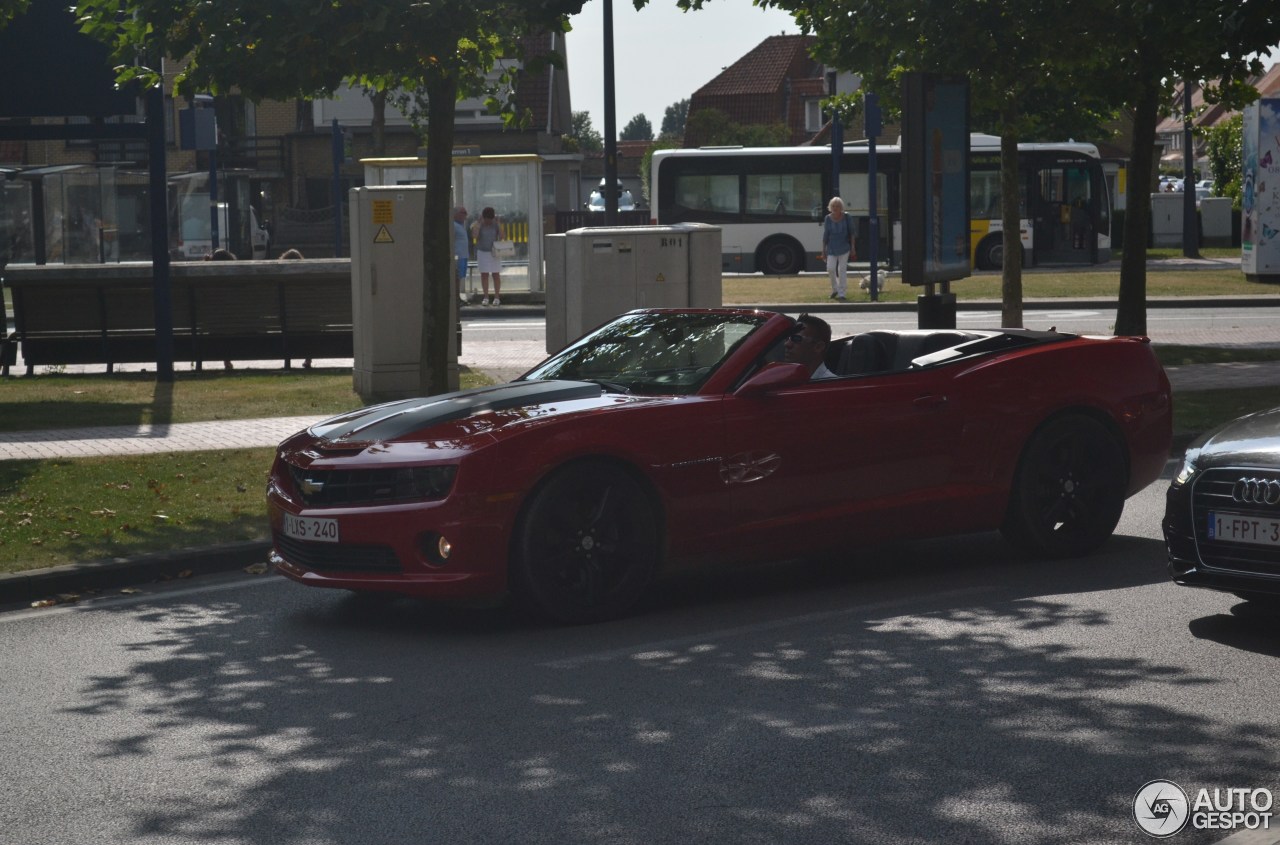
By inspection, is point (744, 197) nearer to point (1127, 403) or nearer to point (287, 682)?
point (1127, 403)

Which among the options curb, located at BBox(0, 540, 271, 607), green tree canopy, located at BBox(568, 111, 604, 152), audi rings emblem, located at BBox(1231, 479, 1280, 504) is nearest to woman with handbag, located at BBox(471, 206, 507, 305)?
curb, located at BBox(0, 540, 271, 607)

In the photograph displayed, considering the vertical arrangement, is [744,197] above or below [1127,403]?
above

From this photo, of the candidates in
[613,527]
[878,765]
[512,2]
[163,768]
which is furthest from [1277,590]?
[512,2]

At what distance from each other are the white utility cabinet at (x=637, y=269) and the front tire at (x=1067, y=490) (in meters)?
9.10

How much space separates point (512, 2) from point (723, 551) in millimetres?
5866

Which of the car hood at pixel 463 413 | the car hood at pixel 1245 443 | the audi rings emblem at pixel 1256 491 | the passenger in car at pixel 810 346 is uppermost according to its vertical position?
the passenger in car at pixel 810 346

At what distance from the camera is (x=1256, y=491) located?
6555 mm

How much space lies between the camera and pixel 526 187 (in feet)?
105

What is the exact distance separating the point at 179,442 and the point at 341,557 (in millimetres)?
6365

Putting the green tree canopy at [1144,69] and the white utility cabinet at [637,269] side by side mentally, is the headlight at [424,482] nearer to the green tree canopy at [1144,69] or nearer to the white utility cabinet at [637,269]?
the green tree canopy at [1144,69]

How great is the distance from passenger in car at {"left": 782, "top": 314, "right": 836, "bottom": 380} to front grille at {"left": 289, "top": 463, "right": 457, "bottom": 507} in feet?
6.07

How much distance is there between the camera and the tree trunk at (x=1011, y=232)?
18.8 meters

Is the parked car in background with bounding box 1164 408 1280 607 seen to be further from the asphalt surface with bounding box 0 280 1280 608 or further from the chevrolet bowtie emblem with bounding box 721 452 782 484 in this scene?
the asphalt surface with bounding box 0 280 1280 608

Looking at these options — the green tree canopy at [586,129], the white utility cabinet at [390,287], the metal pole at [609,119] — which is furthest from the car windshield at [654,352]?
the green tree canopy at [586,129]
